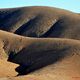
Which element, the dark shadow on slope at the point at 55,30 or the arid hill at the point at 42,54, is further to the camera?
the dark shadow on slope at the point at 55,30

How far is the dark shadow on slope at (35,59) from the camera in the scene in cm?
5076

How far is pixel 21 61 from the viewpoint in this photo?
5803cm

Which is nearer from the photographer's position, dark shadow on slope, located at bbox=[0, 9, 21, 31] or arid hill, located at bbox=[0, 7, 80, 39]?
arid hill, located at bbox=[0, 7, 80, 39]

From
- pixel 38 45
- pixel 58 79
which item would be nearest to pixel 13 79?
pixel 58 79

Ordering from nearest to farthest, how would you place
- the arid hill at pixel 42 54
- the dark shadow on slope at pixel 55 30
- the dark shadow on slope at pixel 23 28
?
the arid hill at pixel 42 54 < the dark shadow on slope at pixel 55 30 < the dark shadow on slope at pixel 23 28

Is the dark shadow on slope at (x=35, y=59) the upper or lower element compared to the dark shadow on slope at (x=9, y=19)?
lower

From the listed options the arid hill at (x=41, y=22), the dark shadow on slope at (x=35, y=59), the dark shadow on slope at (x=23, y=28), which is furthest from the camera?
the dark shadow on slope at (x=23, y=28)

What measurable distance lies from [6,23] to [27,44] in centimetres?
3872

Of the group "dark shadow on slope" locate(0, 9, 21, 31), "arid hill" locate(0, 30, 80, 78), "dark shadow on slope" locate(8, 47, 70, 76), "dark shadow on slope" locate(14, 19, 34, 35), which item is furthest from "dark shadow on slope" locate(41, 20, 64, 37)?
"dark shadow on slope" locate(8, 47, 70, 76)

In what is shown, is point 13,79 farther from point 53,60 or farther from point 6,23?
point 6,23

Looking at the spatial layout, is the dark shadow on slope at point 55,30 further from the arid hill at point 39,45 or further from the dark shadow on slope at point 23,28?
the dark shadow on slope at point 23,28

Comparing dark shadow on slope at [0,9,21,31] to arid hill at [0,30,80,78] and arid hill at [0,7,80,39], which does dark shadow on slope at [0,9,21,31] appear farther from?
arid hill at [0,30,80,78]

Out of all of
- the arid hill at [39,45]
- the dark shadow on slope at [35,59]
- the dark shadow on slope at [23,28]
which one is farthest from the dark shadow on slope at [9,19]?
the dark shadow on slope at [35,59]

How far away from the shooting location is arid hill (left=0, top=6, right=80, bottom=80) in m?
44.4
